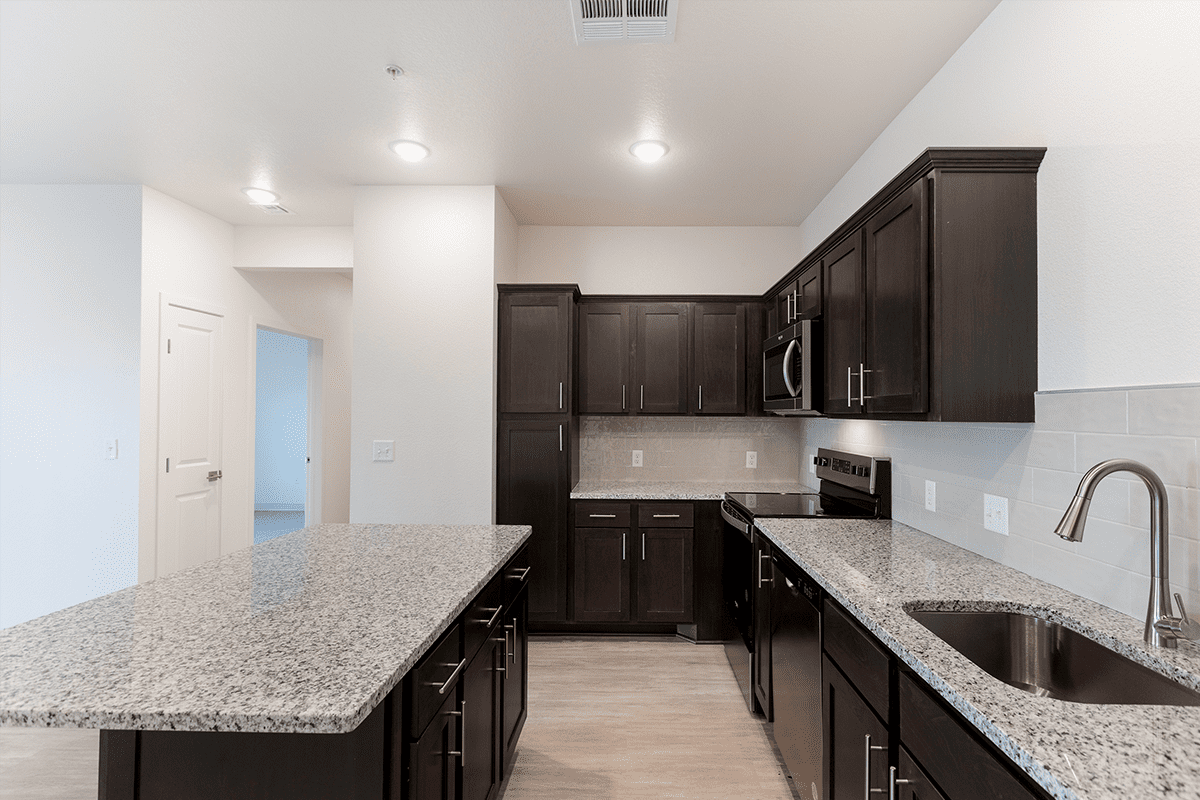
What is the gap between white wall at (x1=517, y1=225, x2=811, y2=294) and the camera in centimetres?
447

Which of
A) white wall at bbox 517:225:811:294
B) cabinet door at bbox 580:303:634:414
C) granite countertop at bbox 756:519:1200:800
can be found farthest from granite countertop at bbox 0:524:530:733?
white wall at bbox 517:225:811:294

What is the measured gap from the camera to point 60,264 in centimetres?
381

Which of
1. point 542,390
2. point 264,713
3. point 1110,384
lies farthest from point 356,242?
point 1110,384

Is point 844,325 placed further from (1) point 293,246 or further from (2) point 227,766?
(1) point 293,246

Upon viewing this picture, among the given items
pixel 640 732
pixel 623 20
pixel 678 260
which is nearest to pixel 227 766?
pixel 640 732

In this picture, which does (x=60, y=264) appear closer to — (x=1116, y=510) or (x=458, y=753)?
(x=458, y=753)

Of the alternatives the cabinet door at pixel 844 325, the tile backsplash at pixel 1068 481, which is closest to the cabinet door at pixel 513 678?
the cabinet door at pixel 844 325

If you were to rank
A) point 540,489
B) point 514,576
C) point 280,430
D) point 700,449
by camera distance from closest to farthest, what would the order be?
point 514,576
point 540,489
point 700,449
point 280,430

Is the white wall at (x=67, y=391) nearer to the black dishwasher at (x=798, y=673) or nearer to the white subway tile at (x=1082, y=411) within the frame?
the black dishwasher at (x=798, y=673)

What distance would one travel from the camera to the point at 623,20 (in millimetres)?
2119

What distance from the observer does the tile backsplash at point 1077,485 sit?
4.47 ft

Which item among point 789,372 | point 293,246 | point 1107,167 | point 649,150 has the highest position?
point 649,150

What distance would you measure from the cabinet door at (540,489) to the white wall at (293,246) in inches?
81.5

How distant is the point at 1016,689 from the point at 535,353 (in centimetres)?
306
